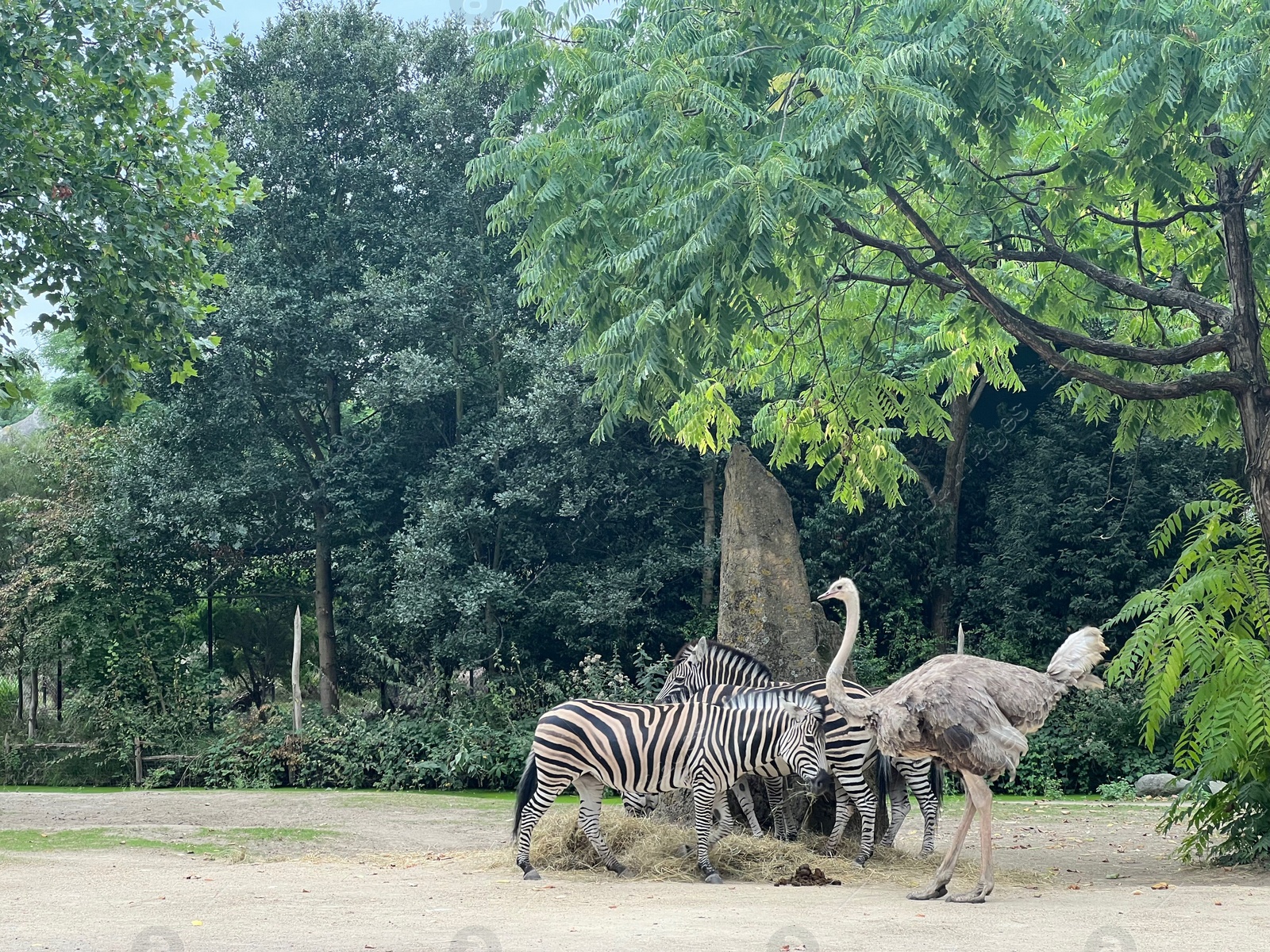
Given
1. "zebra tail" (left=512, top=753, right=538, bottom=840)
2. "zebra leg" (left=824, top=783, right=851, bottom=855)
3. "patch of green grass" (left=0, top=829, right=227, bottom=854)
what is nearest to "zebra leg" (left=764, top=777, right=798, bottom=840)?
"zebra leg" (left=824, top=783, right=851, bottom=855)

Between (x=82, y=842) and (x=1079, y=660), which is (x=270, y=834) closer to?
(x=82, y=842)

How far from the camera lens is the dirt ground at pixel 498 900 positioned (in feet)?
27.2

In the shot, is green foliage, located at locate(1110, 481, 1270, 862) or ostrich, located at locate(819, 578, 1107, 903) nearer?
ostrich, located at locate(819, 578, 1107, 903)

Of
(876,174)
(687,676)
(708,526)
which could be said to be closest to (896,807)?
(687,676)

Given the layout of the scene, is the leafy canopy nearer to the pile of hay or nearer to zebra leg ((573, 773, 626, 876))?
zebra leg ((573, 773, 626, 876))

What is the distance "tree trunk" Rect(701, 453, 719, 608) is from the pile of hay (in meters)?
14.1

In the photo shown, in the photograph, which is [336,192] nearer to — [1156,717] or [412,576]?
[412,576]

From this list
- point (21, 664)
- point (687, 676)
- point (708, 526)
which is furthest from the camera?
point (21, 664)

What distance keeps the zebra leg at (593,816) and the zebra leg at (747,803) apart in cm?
152

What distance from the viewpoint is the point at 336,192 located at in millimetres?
29016

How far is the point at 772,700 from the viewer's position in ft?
39.0

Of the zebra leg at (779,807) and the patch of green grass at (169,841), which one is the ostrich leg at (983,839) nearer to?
the zebra leg at (779,807)

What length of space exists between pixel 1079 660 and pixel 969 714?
116cm

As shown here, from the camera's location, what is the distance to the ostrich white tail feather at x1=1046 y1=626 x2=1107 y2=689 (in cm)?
1038
